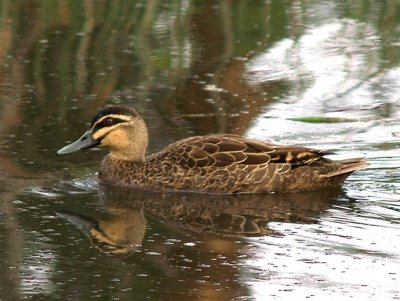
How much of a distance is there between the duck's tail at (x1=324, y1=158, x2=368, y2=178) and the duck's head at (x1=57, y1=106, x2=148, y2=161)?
1615mm

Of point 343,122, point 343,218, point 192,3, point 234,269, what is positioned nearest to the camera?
point 234,269

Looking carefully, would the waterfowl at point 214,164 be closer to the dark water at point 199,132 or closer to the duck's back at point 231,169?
the duck's back at point 231,169

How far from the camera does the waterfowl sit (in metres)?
10.8

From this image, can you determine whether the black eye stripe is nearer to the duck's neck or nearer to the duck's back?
the duck's neck

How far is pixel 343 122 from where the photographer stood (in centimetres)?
1247

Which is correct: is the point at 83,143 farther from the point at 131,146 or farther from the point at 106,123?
the point at 131,146

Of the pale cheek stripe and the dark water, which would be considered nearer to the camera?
the dark water

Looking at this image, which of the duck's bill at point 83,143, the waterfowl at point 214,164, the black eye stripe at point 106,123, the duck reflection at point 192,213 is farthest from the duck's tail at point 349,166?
the duck's bill at point 83,143

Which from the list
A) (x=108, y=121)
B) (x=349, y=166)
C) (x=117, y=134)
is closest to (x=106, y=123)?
(x=108, y=121)

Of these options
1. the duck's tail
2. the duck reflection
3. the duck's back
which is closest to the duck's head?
the duck's back

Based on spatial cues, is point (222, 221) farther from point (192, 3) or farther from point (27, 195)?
point (192, 3)

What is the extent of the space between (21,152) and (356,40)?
537 centimetres

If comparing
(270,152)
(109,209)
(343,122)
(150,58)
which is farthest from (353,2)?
(109,209)

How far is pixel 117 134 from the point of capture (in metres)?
11.2
